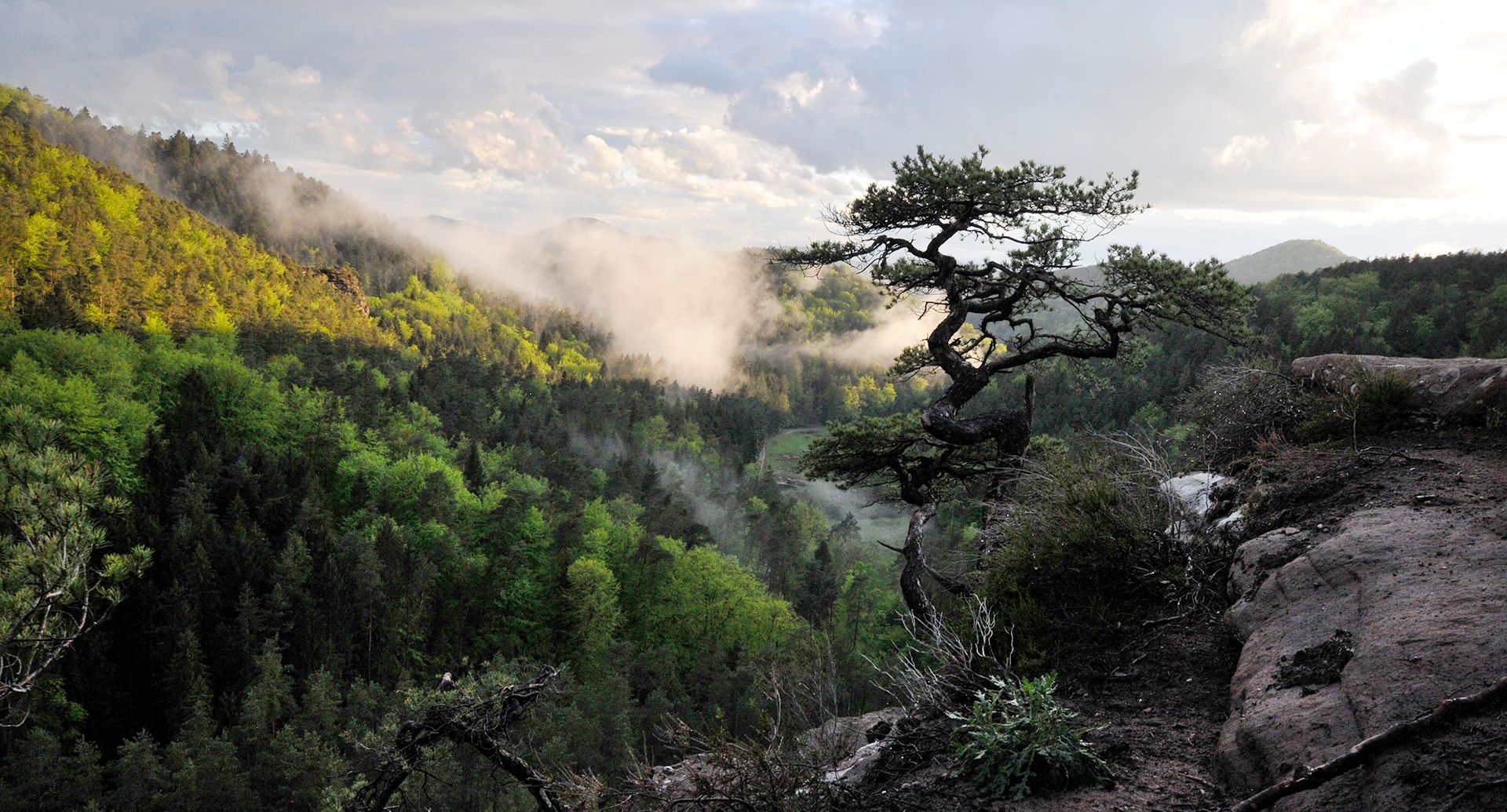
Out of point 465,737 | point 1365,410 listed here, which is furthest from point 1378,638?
point 465,737

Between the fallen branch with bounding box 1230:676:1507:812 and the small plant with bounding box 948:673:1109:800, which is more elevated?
the fallen branch with bounding box 1230:676:1507:812

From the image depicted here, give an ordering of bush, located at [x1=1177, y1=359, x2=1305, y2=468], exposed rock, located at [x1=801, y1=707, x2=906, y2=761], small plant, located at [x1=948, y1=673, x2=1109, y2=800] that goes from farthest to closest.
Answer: bush, located at [x1=1177, y1=359, x2=1305, y2=468], exposed rock, located at [x1=801, y1=707, x2=906, y2=761], small plant, located at [x1=948, y1=673, x2=1109, y2=800]

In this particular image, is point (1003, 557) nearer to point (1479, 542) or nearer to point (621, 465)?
point (1479, 542)

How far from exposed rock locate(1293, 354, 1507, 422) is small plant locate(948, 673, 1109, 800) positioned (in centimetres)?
547

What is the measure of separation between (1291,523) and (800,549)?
193 feet

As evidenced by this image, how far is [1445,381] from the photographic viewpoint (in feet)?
23.8

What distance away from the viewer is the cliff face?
130 inches

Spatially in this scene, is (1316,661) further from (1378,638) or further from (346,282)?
(346,282)

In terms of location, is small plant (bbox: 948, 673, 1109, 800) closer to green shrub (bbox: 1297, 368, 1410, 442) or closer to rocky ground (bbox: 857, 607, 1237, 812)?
rocky ground (bbox: 857, 607, 1237, 812)

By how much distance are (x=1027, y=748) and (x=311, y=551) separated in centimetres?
4373

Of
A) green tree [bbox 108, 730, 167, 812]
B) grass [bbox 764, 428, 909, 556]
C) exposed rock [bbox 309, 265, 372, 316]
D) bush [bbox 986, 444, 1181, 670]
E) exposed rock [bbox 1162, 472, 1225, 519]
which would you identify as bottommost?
grass [bbox 764, 428, 909, 556]

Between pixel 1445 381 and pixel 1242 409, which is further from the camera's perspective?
pixel 1242 409

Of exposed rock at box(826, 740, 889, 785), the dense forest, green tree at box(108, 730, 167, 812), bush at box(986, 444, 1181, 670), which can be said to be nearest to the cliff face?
bush at box(986, 444, 1181, 670)

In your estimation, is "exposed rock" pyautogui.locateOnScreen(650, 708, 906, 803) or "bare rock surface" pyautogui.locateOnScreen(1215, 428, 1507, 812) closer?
"bare rock surface" pyautogui.locateOnScreen(1215, 428, 1507, 812)
